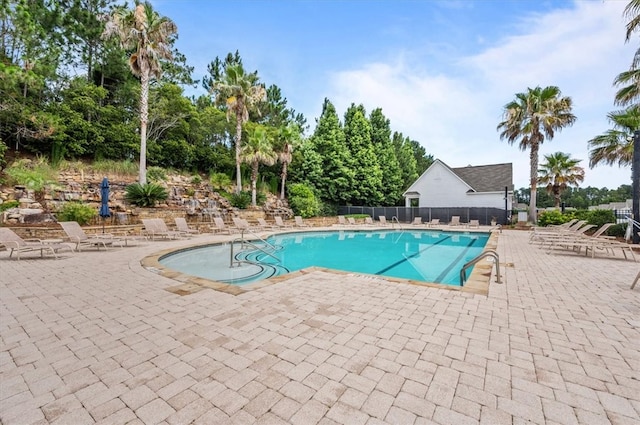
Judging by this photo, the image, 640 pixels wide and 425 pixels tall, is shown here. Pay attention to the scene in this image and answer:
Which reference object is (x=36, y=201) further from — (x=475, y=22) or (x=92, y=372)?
(x=475, y=22)

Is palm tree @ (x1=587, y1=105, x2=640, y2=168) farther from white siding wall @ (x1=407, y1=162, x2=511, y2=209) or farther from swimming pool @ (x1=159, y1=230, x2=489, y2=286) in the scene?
white siding wall @ (x1=407, y1=162, x2=511, y2=209)

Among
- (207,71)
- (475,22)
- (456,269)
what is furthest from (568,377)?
(207,71)

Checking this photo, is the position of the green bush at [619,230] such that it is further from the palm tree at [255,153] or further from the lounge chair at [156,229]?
the lounge chair at [156,229]

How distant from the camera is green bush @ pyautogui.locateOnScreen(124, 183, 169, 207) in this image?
13.0m

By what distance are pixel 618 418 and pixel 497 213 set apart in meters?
23.0

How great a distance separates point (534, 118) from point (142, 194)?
23112mm

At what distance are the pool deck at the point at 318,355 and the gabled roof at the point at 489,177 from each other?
2160 centimetres

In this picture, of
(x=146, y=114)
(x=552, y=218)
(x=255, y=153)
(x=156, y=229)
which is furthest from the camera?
(x=255, y=153)

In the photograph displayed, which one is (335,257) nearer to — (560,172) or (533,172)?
(533,172)

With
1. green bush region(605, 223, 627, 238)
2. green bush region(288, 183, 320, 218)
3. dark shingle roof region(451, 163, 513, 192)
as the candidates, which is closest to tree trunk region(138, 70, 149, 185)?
green bush region(288, 183, 320, 218)

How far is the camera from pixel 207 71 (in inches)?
1059

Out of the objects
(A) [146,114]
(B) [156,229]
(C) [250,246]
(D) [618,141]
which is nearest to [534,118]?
(D) [618,141]

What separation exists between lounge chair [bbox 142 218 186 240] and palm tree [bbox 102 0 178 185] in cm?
367

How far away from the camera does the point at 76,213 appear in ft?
34.1
